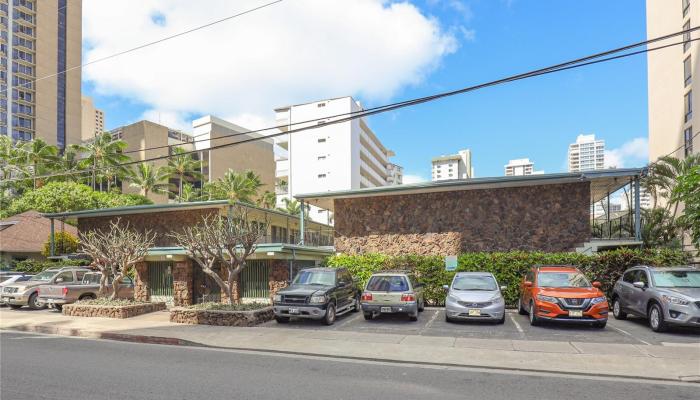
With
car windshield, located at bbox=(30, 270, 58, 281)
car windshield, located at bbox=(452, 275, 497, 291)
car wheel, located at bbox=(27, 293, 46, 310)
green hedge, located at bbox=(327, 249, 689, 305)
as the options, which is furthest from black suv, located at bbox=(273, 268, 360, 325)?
car windshield, located at bbox=(30, 270, 58, 281)

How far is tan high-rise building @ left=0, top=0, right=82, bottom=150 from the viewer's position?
288 ft

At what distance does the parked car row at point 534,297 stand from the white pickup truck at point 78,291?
9299 millimetres

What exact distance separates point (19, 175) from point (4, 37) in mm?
55333

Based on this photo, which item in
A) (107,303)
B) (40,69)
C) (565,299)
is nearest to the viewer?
(565,299)

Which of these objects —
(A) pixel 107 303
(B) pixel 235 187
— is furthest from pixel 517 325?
(B) pixel 235 187

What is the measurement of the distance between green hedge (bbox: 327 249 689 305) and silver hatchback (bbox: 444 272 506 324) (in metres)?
3.45

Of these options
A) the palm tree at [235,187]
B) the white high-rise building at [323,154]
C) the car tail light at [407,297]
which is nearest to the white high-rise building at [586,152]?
the white high-rise building at [323,154]

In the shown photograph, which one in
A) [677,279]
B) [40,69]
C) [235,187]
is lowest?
[677,279]

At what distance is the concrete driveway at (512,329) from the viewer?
455 inches

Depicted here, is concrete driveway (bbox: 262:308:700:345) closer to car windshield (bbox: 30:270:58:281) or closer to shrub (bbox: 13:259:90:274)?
car windshield (bbox: 30:270:58:281)

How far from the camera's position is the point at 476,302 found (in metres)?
13.4

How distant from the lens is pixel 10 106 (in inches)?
3430

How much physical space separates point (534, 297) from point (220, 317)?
946 cm

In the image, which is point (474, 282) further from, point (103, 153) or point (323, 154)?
point (323, 154)
